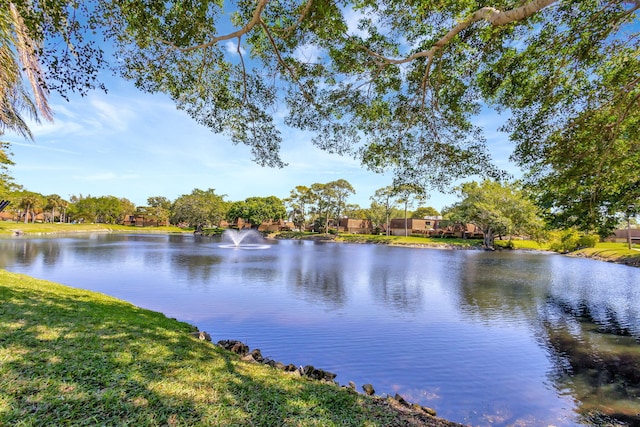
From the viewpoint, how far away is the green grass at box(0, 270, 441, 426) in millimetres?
3055

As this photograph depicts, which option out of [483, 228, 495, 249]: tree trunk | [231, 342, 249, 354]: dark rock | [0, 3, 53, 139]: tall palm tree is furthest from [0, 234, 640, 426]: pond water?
[483, 228, 495, 249]: tree trunk

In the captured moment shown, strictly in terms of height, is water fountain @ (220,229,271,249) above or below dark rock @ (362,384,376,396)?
above

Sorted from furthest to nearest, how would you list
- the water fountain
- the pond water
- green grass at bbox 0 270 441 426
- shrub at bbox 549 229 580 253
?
1. shrub at bbox 549 229 580 253
2. the water fountain
3. the pond water
4. green grass at bbox 0 270 441 426

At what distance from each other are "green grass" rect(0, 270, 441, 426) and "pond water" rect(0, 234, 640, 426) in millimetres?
2661

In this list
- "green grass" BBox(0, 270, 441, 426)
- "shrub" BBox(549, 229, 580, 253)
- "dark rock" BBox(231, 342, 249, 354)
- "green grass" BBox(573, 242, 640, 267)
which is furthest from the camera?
"shrub" BBox(549, 229, 580, 253)

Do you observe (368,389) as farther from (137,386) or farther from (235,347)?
(137,386)

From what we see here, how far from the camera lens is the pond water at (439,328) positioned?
6441 mm

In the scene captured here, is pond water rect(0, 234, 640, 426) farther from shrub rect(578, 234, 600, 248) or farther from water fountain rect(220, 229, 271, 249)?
shrub rect(578, 234, 600, 248)

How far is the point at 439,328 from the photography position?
10.6 m

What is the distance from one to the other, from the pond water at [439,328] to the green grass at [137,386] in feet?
8.73

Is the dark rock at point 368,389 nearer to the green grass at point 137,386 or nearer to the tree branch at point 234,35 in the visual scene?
the green grass at point 137,386

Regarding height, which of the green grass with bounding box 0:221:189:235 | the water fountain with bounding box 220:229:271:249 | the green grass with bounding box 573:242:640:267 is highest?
the green grass with bounding box 0:221:189:235

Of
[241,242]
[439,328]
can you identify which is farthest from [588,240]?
[241,242]

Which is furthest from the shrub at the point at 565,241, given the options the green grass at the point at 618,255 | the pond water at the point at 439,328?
the pond water at the point at 439,328
